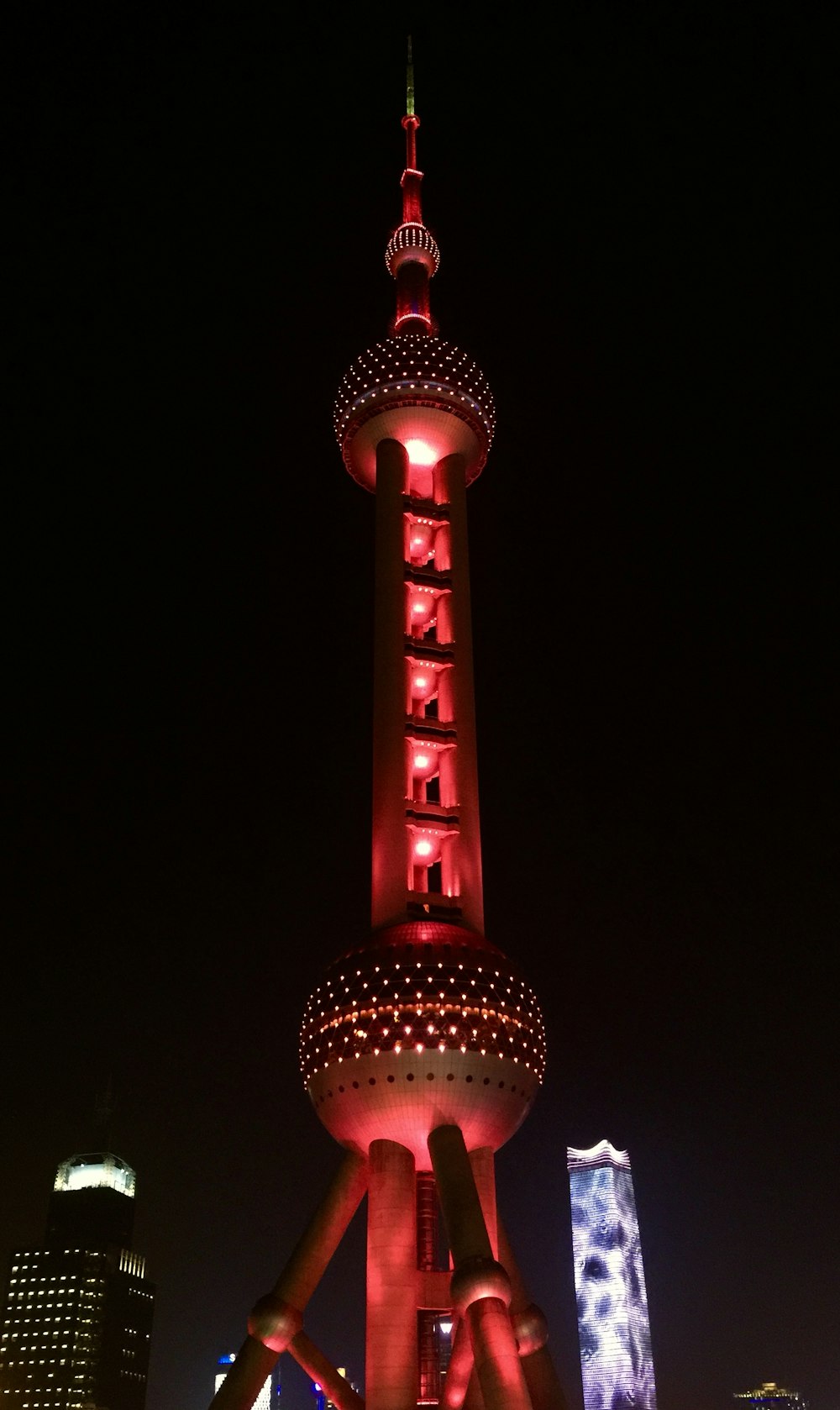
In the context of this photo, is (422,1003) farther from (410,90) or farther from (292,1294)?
(410,90)

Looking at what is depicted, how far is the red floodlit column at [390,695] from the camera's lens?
6825cm

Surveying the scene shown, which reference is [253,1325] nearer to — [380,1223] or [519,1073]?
[380,1223]

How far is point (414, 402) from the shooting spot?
8075cm

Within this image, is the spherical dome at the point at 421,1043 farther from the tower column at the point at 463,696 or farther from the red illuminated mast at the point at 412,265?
the red illuminated mast at the point at 412,265

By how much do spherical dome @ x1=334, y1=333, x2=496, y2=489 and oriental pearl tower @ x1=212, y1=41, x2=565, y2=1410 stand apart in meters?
4.25

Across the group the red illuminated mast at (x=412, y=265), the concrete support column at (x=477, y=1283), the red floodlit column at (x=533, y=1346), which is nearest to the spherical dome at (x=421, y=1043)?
the concrete support column at (x=477, y=1283)

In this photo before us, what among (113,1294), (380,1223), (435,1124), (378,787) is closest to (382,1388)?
(380,1223)

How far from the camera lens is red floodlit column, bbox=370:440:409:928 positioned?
68250 mm

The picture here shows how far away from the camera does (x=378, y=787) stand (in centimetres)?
7050

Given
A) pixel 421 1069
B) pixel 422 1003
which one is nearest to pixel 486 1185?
pixel 421 1069

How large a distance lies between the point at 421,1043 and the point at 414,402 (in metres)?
37.2

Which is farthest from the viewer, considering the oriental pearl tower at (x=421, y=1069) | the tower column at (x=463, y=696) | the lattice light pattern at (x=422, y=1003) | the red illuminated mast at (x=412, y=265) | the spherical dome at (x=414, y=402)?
the red illuminated mast at (x=412, y=265)

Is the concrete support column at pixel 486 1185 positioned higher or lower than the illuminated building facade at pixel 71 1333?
lower

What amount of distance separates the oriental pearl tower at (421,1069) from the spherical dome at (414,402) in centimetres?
425
